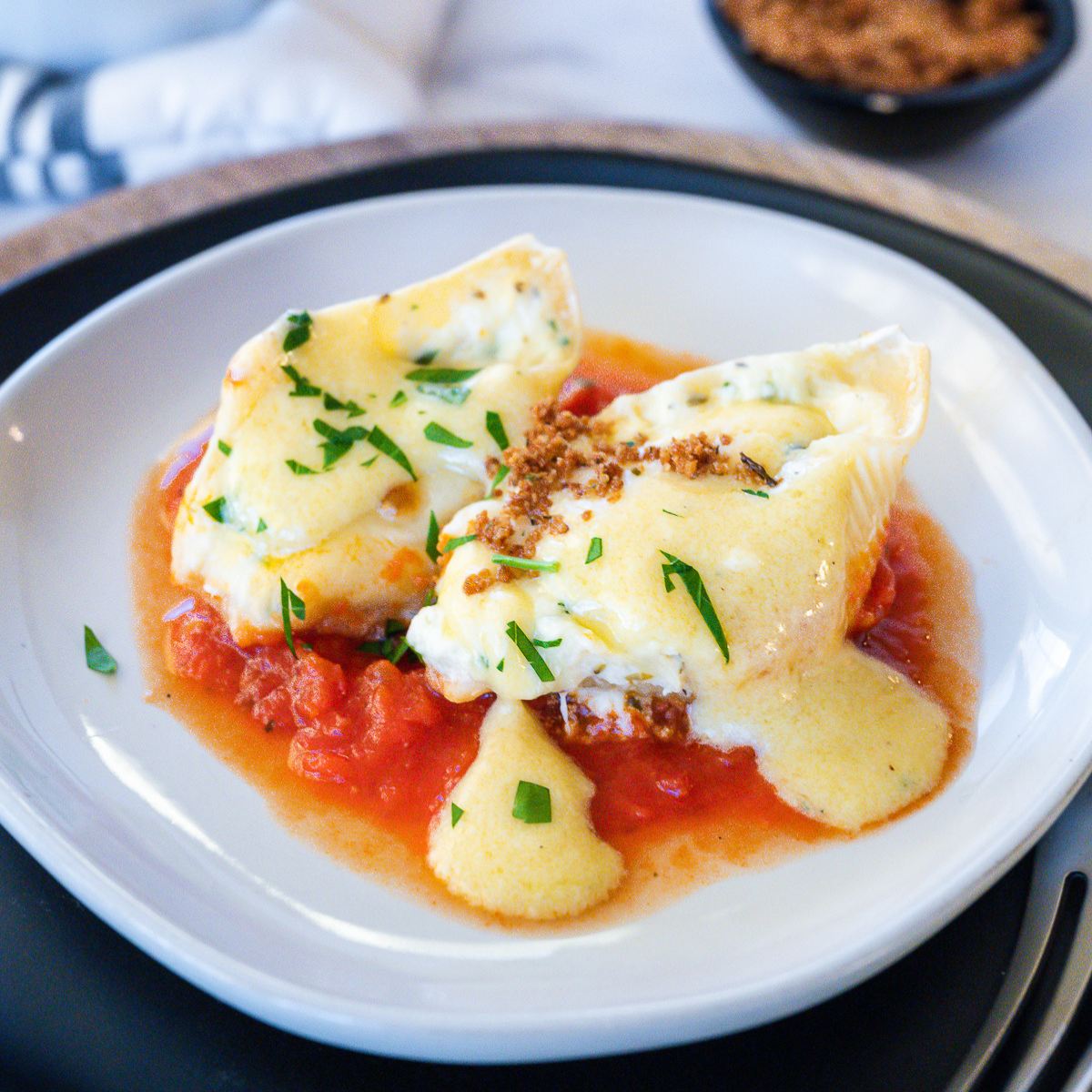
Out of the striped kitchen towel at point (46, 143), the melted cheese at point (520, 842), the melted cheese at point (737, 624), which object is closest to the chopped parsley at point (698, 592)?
the melted cheese at point (737, 624)

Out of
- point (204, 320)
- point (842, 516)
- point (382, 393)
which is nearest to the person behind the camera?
point (842, 516)

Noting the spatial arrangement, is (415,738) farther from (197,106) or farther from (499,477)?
(197,106)

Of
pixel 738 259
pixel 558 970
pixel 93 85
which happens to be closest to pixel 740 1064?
pixel 558 970

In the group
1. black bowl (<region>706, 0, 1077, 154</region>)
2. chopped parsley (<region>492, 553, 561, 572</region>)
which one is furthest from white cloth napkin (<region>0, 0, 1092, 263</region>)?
chopped parsley (<region>492, 553, 561, 572</region>)

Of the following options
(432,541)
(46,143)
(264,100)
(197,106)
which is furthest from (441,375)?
(46,143)

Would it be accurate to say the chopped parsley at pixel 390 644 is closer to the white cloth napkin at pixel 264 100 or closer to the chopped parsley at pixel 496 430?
the chopped parsley at pixel 496 430

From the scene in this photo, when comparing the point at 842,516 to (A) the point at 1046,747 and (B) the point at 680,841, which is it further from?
(B) the point at 680,841
